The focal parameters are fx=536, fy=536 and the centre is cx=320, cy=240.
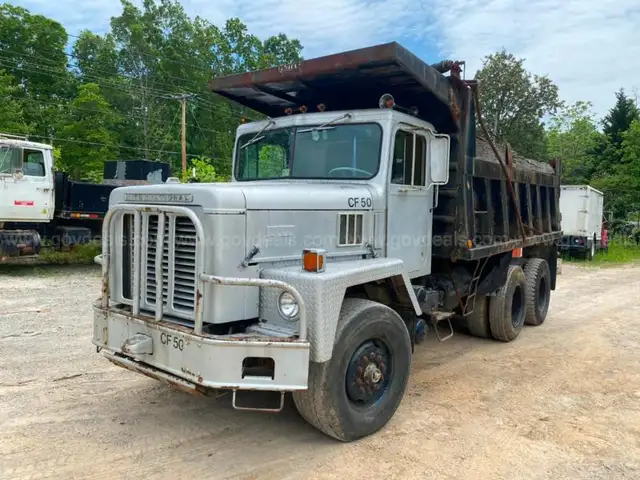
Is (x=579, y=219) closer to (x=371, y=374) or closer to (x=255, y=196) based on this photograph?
(x=371, y=374)

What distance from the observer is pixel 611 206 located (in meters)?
26.8

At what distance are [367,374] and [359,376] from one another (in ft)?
0.23

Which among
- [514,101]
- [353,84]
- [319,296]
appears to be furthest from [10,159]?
[514,101]

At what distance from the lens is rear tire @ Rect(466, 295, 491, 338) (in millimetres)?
7156

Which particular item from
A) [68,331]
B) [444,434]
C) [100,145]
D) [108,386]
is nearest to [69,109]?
[100,145]

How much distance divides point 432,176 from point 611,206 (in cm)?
2563

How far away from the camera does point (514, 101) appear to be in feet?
98.3

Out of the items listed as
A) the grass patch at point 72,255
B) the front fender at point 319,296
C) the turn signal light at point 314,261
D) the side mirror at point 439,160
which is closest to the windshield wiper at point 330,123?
the side mirror at point 439,160

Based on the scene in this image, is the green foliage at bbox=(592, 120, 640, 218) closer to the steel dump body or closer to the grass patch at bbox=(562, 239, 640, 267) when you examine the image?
→ the grass patch at bbox=(562, 239, 640, 267)

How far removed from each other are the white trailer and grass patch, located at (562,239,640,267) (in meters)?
0.43

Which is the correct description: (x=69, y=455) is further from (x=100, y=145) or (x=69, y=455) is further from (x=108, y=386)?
(x=100, y=145)

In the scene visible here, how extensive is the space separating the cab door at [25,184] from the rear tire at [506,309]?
10.5 m

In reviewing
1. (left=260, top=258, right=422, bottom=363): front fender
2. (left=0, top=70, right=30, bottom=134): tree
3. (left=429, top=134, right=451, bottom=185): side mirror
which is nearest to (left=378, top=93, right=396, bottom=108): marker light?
(left=429, top=134, right=451, bottom=185): side mirror

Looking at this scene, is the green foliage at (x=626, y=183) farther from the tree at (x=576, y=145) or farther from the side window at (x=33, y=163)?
the side window at (x=33, y=163)
